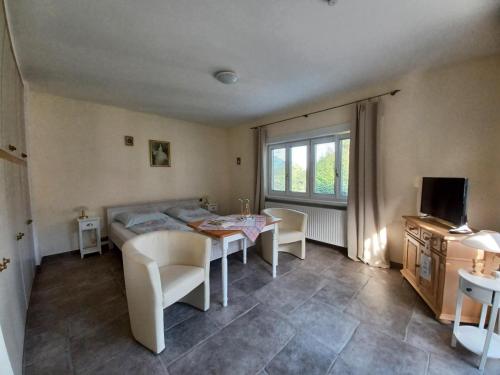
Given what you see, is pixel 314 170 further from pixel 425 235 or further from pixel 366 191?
pixel 425 235

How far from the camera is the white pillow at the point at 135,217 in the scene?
2.96 metres

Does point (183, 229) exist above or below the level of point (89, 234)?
above

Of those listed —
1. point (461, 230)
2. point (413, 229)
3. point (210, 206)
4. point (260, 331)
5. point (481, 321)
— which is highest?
A: point (461, 230)

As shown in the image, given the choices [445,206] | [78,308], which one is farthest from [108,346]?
[445,206]

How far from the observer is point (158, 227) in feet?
9.28

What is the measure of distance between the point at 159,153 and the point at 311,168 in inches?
116

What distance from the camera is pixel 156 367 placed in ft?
4.26

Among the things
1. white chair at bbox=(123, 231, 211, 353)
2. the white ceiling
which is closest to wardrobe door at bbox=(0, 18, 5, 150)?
the white ceiling

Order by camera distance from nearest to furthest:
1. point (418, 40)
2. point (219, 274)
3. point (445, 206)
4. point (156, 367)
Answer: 1. point (156, 367)
2. point (418, 40)
3. point (445, 206)
4. point (219, 274)

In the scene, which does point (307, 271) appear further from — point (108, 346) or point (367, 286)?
point (108, 346)

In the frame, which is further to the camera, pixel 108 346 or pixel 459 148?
pixel 459 148

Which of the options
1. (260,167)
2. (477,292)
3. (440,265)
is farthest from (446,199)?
(260,167)

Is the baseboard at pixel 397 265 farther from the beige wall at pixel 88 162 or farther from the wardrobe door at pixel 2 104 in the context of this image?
the wardrobe door at pixel 2 104

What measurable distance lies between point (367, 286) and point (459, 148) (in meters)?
1.83
